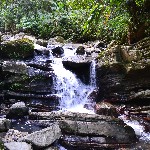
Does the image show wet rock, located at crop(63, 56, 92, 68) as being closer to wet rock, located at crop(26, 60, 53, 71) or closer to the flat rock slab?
the flat rock slab

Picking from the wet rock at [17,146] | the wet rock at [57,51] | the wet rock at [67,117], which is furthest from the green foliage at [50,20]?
the wet rock at [17,146]

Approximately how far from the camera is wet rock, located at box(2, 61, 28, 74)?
35.3ft

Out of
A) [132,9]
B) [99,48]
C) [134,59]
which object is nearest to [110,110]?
[134,59]

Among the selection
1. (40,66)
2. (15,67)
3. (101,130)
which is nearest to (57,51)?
(40,66)

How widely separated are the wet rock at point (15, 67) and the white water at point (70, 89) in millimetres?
1336

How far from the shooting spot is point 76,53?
14.3 meters

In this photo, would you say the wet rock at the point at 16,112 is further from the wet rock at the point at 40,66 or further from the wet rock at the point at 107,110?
the wet rock at the point at 40,66

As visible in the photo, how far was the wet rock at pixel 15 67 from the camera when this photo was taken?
35.3 ft

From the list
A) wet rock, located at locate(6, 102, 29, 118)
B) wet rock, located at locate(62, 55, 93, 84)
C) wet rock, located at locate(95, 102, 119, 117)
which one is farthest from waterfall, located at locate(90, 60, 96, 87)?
wet rock, located at locate(6, 102, 29, 118)

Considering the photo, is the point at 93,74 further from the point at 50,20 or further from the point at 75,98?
the point at 50,20

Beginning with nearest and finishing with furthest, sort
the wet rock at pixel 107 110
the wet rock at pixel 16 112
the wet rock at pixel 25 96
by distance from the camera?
1. the wet rock at pixel 16 112
2. the wet rock at pixel 107 110
3. the wet rock at pixel 25 96

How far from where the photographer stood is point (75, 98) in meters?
11.4

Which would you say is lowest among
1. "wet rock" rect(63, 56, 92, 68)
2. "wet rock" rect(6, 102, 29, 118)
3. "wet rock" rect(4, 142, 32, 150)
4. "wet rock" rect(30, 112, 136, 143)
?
"wet rock" rect(4, 142, 32, 150)

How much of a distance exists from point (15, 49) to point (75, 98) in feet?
10.7
